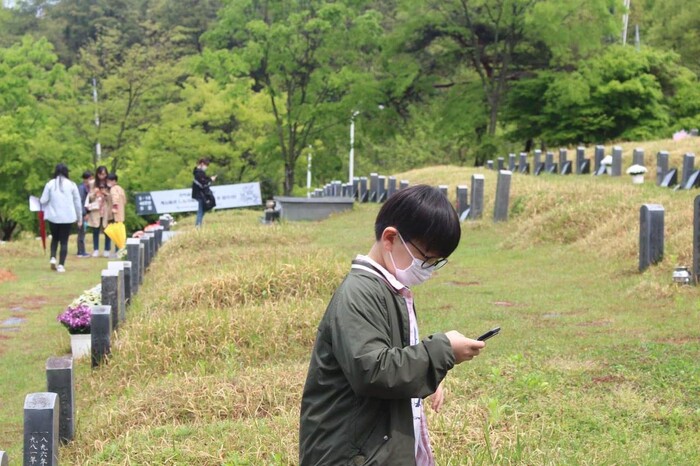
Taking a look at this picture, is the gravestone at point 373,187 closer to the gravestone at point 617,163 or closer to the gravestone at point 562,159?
the gravestone at point 562,159

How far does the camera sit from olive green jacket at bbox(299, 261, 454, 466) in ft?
9.53

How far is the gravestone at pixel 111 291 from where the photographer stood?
31.4 ft

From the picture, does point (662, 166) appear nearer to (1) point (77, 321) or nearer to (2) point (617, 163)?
(2) point (617, 163)

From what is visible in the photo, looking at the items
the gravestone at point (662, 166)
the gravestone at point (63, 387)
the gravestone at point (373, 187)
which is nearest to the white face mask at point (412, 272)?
the gravestone at point (63, 387)

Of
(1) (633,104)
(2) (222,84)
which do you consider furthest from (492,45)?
(2) (222,84)

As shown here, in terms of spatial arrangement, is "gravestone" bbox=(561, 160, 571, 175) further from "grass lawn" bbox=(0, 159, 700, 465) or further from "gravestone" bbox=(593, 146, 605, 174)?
"grass lawn" bbox=(0, 159, 700, 465)

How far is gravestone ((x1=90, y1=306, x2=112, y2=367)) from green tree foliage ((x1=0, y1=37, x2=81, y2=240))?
29.3 m

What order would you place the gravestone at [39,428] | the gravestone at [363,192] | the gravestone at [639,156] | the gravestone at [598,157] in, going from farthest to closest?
the gravestone at [363,192] < the gravestone at [598,157] < the gravestone at [639,156] < the gravestone at [39,428]

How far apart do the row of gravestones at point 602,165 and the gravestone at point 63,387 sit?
1324cm

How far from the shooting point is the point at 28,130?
37625 mm

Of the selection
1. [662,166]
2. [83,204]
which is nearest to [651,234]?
[662,166]

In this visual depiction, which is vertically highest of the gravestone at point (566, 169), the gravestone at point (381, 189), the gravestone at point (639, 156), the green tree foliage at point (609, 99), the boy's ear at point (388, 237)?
the green tree foliage at point (609, 99)

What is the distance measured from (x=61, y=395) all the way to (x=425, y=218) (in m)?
3.85

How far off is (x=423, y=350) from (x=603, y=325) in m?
6.10
